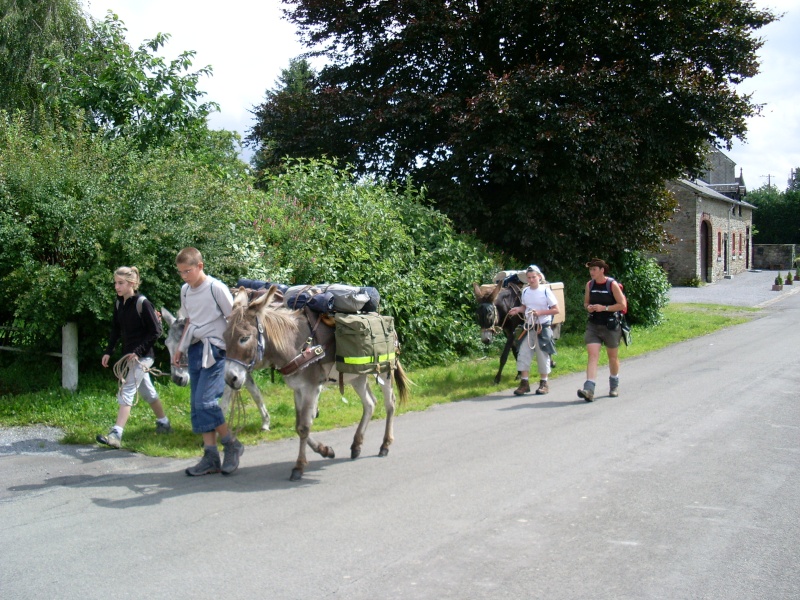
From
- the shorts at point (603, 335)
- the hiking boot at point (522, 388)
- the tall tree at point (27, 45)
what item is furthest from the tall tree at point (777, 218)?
the hiking boot at point (522, 388)

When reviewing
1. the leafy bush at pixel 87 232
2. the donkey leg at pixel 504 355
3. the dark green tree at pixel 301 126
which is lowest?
the donkey leg at pixel 504 355

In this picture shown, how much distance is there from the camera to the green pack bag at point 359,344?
279 inches

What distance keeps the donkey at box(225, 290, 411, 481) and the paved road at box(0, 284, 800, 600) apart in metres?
→ 0.40

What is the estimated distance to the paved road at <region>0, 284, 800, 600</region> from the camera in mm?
4426

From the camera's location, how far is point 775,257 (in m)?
63.3

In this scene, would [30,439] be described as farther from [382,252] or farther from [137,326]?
[382,252]

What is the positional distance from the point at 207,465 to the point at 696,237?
1671 inches

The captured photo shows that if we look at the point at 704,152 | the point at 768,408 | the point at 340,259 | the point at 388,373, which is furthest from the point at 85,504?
the point at 704,152

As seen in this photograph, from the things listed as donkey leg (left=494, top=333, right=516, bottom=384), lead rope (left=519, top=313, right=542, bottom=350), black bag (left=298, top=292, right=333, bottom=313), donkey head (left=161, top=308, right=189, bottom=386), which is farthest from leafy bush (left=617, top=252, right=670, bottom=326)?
donkey head (left=161, top=308, right=189, bottom=386)

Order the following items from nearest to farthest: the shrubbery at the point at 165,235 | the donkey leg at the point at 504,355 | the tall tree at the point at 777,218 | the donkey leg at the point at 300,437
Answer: the donkey leg at the point at 300,437, the shrubbery at the point at 165,235, the donkey leg at the point at 504,355, the tall tree at the point at 777,218

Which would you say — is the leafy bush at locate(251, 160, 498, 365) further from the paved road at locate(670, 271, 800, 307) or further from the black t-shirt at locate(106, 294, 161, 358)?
the paved road at locate(670, 271, 800, 307)

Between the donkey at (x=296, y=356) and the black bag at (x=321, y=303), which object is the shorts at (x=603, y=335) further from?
the black bag at (x=321, y=303)

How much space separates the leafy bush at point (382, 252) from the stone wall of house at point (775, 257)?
54634 mm

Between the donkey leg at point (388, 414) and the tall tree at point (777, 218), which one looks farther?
the tall tree at point (777, 218)
